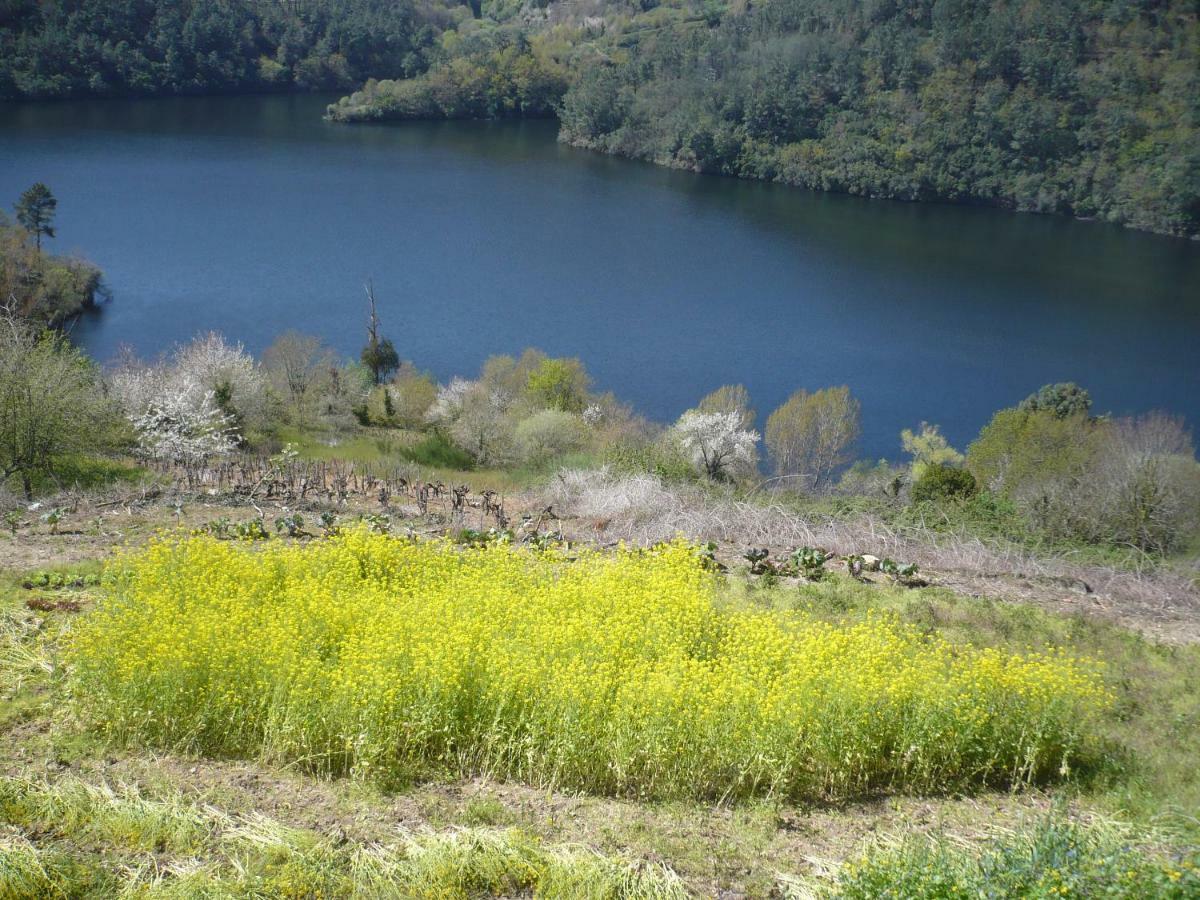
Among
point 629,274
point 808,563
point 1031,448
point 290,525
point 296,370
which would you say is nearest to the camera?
point 808,563

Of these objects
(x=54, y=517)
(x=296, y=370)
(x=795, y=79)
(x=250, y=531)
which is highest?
(x=795, y=79)

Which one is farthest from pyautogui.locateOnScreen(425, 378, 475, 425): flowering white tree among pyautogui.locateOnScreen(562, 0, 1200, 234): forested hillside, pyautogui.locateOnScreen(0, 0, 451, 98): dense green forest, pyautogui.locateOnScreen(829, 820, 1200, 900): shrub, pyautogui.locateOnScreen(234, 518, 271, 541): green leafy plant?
pyautogui.locateOnScreen(0, 0, 451, 98): dense green forest

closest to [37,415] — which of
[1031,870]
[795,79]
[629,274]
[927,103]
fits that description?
[1031,870]

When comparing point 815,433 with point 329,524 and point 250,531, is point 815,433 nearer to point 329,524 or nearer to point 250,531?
point 329,524

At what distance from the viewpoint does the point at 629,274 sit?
58906 millimetres

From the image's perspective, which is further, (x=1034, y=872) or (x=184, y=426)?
(x=184, y=426)

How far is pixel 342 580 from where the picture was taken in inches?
464

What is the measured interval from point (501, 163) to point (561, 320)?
39249 millimetres

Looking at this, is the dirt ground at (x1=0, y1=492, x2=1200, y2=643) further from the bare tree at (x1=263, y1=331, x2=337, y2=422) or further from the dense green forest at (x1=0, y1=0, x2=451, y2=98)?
the dense green forest at (x1=0, y1=0, x2=451, y2=98)

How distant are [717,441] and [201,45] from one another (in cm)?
9444

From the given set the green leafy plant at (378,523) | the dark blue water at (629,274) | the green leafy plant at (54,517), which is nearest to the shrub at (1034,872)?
the green leafy plant at (378,523)

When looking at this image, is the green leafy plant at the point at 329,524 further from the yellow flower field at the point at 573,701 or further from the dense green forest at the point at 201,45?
the dense green forest at the point at 201,45

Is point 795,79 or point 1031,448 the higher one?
point 795,79

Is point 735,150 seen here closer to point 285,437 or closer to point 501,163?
point 501,163
